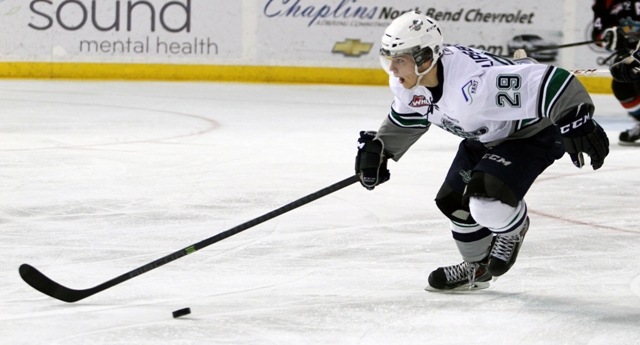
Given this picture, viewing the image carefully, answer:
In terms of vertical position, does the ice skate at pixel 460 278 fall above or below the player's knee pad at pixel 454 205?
below

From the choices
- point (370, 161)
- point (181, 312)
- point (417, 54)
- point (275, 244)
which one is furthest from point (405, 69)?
point (275, 244)

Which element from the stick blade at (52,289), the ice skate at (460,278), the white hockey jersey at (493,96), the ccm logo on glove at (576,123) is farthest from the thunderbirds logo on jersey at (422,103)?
the stick blade at (52,289)

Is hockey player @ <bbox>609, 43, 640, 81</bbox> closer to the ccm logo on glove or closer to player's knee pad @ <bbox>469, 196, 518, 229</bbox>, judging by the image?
player's knee pad @ <bbox>469, 196, 518, 229</bbox>

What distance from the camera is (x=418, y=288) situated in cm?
307

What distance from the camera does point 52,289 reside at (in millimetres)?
2832

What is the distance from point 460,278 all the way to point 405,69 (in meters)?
0.65

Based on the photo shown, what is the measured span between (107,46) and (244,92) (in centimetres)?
145

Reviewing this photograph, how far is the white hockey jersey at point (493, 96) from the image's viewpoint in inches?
106

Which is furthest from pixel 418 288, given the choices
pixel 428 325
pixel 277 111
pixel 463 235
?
pixel 277 111

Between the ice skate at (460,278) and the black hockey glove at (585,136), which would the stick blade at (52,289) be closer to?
the ice skate at (460,278)

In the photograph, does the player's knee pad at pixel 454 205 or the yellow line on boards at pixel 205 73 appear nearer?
the player's knee pad at pixel 454 205

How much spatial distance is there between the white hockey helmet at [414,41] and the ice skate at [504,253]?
0.52 meters

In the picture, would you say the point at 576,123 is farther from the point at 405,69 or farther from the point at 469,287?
the point at 469,287

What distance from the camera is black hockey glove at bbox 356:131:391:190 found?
9.82ft
